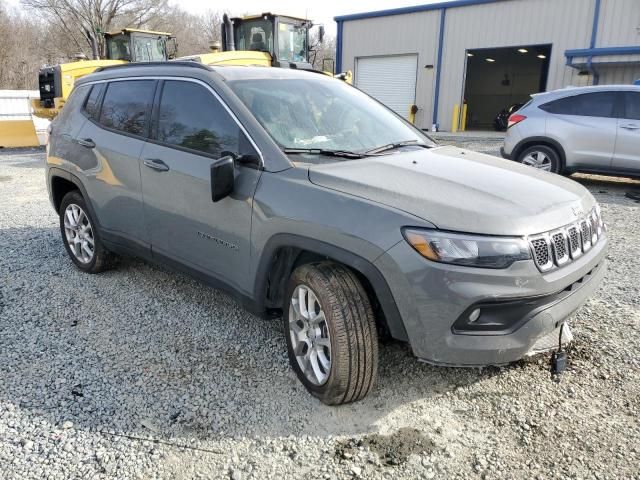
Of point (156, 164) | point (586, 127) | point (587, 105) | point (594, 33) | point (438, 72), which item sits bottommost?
point (156, 164)

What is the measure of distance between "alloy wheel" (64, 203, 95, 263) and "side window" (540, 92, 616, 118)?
776cm

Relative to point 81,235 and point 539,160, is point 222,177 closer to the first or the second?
point 81,235

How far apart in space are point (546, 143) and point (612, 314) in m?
5.91

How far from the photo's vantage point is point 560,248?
260 centimetres

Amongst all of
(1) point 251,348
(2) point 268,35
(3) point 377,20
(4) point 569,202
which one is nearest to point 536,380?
(4) point 569,202

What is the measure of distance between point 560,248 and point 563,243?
44mm

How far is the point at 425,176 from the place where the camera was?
2.86m

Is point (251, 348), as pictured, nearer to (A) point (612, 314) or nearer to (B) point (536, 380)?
(B) point (536, 380)

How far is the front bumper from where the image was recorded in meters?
2.35

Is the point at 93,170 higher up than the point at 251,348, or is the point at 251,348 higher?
the point at 93,170

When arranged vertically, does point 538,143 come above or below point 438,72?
below

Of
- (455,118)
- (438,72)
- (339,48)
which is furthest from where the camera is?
(339,48)

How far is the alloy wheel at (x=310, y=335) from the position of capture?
110 inches

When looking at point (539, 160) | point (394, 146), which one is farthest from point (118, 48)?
point (394, 146)
